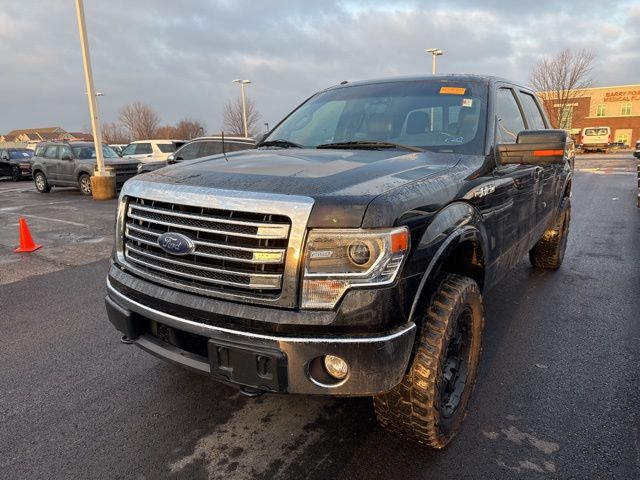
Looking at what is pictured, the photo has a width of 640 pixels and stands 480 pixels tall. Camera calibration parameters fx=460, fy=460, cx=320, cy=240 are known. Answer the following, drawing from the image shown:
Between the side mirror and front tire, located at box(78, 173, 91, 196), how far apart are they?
14.9m

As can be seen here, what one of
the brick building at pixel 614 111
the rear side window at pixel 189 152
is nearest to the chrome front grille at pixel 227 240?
the rear side window at pixel 189 152

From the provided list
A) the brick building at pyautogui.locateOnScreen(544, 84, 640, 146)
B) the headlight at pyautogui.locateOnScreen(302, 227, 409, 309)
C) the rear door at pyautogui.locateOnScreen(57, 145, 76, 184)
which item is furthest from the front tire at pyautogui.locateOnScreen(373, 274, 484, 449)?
the brick building at pyautogui.locateOnScreen(544, 84, 640, 146)

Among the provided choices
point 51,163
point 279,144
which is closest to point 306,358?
point 279,144

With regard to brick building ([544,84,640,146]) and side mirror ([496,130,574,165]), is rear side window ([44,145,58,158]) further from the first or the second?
brick building ([544,84,640,146])

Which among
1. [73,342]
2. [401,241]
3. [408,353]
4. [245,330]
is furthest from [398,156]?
[73,342]

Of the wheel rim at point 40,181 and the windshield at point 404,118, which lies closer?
the windshield at point 404,118

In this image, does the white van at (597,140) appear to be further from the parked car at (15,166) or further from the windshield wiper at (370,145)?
the windshield wiper at (370,145)

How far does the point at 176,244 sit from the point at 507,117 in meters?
2.70

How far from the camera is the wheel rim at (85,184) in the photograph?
49.2 ft

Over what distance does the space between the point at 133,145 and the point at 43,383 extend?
1683cm

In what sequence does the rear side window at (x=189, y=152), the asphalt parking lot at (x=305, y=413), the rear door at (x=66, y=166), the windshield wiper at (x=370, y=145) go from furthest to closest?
1. the rear door at (x=66, y=166)
2. the rear side window at (x=189, y=152)
3. the windshield wiper at (x=370, y=145)
4. the asphalt parking lot at (x=305, y=413)

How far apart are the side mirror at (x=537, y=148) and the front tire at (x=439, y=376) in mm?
921

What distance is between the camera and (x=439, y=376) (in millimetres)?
2211

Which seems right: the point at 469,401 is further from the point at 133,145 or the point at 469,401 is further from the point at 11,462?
the point at 133,145
